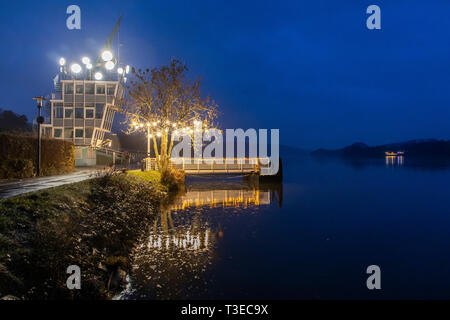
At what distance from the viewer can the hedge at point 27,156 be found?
20.5m

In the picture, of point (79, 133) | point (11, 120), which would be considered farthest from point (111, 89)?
point (11, 120)

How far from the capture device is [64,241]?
8.72 metres

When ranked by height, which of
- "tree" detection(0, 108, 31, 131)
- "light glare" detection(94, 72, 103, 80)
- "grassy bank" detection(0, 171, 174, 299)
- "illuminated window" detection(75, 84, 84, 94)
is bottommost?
"grassy bank" detection(0, 171, 174, 299)

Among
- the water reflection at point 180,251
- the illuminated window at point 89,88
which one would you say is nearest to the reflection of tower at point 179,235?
the water reflection at point 180,251

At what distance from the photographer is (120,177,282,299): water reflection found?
27.7 feet

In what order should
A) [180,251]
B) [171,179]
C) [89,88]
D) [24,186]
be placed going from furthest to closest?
[89,88]
[171,179]
[24,186]
[180,251]

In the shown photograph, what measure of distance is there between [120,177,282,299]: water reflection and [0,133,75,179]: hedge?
10004mm

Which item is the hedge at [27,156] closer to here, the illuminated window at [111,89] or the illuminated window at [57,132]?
the illuminated window at [57,132]

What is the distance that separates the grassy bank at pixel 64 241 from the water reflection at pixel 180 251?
0.61m

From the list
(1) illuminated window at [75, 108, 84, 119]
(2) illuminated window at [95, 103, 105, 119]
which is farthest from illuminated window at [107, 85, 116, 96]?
(1) illuminated window at [75, 108, 84, 119]

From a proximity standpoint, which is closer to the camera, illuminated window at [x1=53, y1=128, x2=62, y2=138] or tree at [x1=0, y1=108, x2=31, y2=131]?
illuminated window at [x1=53, y1=128, x2=62, y2=138]

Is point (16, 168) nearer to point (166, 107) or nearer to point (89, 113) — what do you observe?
point (166, 107)

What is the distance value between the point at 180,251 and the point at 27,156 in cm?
1736

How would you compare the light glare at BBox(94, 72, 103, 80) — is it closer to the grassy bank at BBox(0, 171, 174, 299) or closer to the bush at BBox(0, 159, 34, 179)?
the bush at BBox(0, 159, 34, 179)
